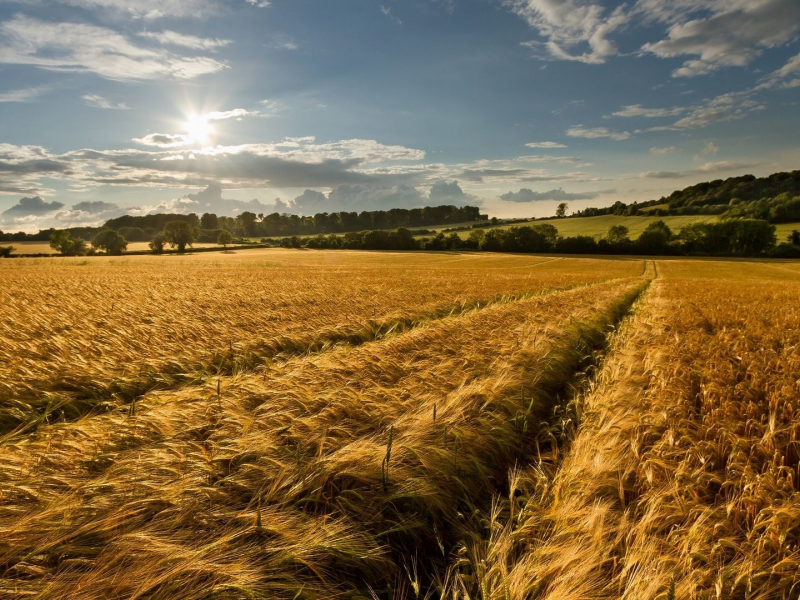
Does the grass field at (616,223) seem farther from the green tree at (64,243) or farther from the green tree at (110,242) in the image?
the green tree at (64,243)

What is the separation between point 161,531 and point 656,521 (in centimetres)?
363

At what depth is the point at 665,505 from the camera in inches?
116

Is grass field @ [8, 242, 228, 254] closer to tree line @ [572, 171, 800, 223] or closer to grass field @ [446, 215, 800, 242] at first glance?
grass field @ [446, 215, 800, 242]

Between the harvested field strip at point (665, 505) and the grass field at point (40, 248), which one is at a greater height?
the grass field at point (40, 248)

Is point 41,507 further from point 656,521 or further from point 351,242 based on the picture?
point 351,242

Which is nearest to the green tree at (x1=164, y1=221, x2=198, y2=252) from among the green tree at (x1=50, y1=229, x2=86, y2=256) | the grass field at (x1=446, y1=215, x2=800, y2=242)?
the green tree at (x1=50, y1=229, x2=86, y2=256)

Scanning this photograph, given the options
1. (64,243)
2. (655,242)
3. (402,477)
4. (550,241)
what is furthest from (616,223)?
(64,243)

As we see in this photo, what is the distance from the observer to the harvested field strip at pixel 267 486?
2.41 m

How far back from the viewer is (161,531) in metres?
2.63

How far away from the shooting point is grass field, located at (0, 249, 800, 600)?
244 centimetres

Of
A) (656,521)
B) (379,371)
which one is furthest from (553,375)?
(656,521)

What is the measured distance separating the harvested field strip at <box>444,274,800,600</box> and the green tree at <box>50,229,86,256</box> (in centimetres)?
13685

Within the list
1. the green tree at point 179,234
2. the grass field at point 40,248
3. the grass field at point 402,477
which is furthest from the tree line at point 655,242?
the grass field at point 402,477

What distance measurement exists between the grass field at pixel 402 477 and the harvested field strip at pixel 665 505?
0.02m
